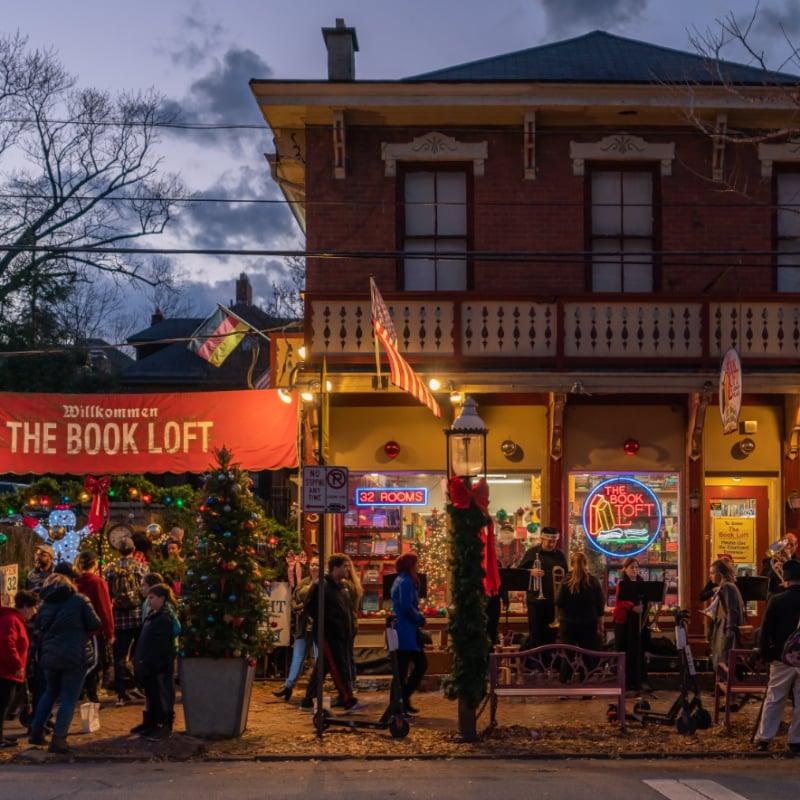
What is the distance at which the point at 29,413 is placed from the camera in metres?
18.7

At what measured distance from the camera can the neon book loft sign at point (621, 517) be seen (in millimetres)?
19250

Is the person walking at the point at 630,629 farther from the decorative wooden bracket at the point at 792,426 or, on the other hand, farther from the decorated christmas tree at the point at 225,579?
the decorated christmas tree at the point at 225,579

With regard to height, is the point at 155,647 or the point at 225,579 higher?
the point at 225,579

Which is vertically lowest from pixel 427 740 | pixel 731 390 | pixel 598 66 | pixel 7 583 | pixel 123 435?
pixel 427 740

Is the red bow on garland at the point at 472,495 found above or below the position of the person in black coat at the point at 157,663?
above

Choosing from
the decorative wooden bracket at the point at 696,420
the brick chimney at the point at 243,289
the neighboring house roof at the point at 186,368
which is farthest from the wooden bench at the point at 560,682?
the brick chimney at the point at 243,289

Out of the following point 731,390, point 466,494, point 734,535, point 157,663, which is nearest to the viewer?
point 157,663

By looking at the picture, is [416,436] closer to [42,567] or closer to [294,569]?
[294,569]

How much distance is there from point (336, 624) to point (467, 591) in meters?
1.97

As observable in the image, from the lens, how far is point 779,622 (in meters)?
12.5

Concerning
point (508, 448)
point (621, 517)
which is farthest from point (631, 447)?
point (508, 448)

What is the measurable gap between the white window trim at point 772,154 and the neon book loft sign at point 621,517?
4.91 metres

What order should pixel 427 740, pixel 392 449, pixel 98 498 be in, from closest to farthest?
pixel 427 740 < pixel 98 498 < pixel 392 449

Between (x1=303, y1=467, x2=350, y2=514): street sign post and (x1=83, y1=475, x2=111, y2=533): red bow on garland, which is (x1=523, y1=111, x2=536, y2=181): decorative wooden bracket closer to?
(x1=303, y1=467, x2=350, y2=514): street sign post
